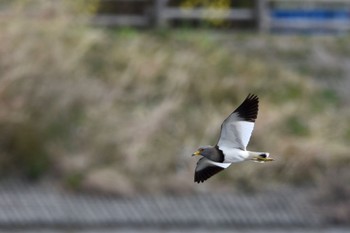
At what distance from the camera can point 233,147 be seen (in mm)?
2135

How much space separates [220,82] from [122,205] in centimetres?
241

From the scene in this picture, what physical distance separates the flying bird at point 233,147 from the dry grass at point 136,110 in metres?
9.47

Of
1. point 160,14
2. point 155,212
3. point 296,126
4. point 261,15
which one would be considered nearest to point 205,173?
point 155,212

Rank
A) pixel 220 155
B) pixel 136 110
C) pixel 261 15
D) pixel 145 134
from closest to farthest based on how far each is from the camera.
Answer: pixel 220 155
pixel 145 134
pixel 136 110
pixel 261 15

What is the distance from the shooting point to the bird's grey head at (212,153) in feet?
6.98

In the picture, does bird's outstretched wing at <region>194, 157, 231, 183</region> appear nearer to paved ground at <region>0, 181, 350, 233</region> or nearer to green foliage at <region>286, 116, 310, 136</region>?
paved ground at <region>0, 181, 350, 233</region>

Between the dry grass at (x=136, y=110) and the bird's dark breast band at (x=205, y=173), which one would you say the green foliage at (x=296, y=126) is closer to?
the dry grass at (x=136, y=110)

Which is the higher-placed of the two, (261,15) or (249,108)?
(261,15)

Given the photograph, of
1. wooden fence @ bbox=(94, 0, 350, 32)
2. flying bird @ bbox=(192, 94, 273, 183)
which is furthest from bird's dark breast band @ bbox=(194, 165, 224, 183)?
wooden fence @ bbox=(94, 0, 350, 32)

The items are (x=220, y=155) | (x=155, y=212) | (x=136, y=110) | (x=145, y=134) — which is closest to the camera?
(x=220, y=155)

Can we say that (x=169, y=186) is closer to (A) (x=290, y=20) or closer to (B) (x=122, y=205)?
(B) (x=122, y=205)

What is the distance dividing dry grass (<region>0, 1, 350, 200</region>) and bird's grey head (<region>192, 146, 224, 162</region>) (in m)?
9.53

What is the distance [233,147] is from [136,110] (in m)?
11.5

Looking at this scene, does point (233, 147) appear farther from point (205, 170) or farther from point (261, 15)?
point (261, 15)
